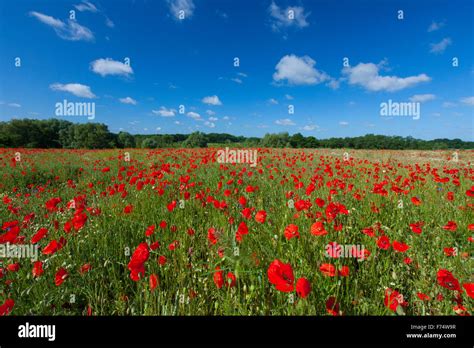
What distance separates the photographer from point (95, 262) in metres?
1.92

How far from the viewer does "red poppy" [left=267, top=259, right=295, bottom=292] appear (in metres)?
1.02

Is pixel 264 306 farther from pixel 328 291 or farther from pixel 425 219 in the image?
pixel 425 219

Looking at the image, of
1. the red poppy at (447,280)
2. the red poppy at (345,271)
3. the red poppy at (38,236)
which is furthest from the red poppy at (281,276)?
the red poppy at (38,236)
